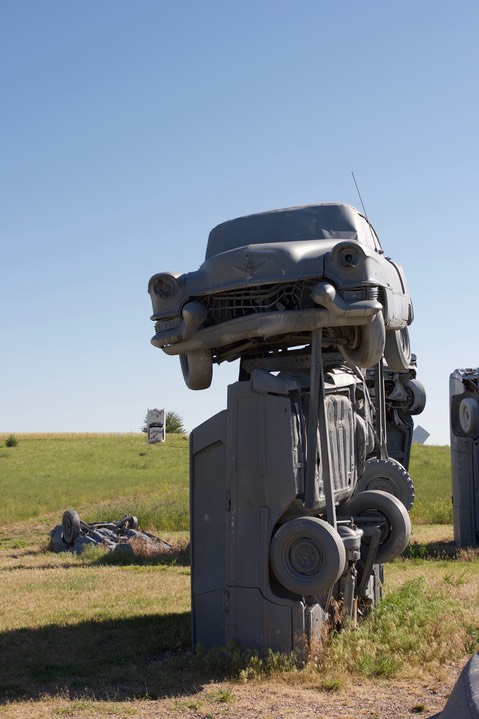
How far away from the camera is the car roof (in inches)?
355

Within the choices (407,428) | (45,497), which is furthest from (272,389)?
(45,497)

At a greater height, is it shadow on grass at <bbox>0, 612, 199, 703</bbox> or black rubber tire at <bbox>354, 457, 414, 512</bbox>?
black rubber tire at <bbox>354, 457, 414, 512</bbox>

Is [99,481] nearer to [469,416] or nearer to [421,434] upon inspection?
[421,434]

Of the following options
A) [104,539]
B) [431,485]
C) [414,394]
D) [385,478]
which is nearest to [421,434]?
[431,485]

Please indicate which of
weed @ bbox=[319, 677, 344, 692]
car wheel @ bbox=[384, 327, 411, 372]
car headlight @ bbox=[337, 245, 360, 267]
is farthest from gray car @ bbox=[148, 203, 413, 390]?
weed @ bbox=[319, 677, 344, 692]

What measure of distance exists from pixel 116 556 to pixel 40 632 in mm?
5954

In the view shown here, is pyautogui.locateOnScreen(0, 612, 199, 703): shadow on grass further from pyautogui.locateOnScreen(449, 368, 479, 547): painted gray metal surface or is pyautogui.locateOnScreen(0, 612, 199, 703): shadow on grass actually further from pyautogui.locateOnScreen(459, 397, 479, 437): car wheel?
pyautogui.locateOnScreen(449, 368, 479, 547): painted gray metal surface

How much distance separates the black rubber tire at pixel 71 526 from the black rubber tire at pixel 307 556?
32.4 feet

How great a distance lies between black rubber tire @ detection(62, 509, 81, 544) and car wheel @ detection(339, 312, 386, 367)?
968 cm

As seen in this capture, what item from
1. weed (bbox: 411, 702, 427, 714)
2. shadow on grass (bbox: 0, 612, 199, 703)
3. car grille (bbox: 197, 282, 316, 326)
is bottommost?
weed (bbox: 411, 702, 427, 714)

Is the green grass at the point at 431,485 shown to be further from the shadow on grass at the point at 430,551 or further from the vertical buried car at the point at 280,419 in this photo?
the vertical buried car at the point at 280,419

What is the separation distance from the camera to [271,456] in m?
8.02

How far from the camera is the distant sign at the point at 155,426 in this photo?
157ft

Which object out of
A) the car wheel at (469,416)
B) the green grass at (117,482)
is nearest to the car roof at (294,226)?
the car wheel at (469,416)
